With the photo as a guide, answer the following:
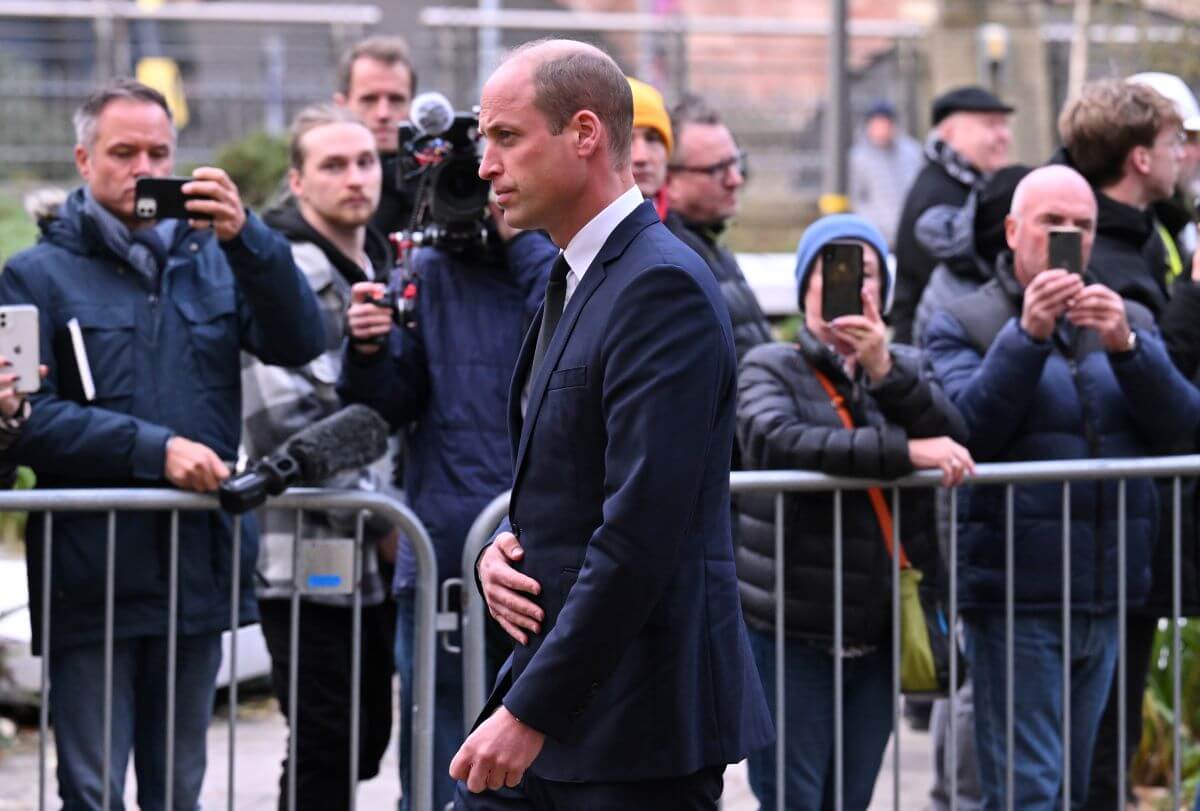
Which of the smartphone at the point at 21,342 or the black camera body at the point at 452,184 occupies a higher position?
the black camera body at the point at 452,184

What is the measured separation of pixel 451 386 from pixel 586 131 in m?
2.00

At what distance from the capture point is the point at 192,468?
4.88 m

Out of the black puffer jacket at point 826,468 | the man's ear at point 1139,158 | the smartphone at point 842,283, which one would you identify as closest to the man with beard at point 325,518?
the black puffer jacket at point 826,468

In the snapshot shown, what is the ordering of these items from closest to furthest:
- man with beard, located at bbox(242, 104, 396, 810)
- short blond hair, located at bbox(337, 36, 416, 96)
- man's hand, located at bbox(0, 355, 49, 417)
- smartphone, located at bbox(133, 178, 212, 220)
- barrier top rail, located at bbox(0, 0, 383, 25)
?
man's hand, located at bbox(0, 355, 49, 417) → smartphone, located at bbox(133, 178, 212, 220) → man with beard, located at bbox(242, 104, 396, 810) → short blond hair, located at bbox(337, 36, 416, 96) → barrier top rail, located at bbox(0, 0, 383, 25)

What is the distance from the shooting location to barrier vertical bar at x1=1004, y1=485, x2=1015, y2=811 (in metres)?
5.24

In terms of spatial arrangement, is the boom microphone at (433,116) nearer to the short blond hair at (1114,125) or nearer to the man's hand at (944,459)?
the man's hand at (944,459)

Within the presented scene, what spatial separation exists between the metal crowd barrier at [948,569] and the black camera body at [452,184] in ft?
2.41

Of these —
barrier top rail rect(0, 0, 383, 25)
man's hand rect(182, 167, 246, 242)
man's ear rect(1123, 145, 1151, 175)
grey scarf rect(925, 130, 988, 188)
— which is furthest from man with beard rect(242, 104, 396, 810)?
barrier top rail rect(0, 0, 383, 25)

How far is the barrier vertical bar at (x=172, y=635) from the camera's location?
4922mm

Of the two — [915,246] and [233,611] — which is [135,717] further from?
[915,246]

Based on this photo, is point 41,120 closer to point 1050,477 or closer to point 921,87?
point 921,87

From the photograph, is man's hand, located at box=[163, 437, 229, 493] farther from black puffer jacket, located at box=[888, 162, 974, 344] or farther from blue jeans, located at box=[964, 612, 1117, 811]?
black puffer jacket, located at box=[888, 162, 974, 344]

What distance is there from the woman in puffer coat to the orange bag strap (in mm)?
11

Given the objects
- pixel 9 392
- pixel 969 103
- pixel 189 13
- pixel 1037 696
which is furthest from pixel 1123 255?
pixel 189 13
